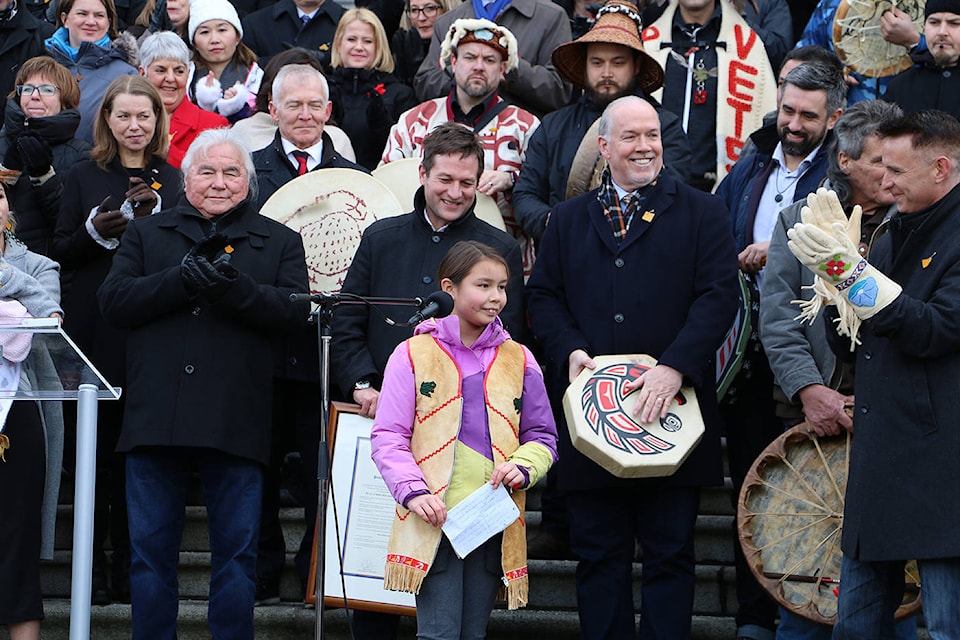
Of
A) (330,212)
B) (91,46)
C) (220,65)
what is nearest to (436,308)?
(330,212)

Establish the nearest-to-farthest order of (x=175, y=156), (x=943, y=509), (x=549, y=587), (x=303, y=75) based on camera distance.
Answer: (x=943, y=509)
(x=549, y=587)
(x=303, y=75)
(x=175, y=156)

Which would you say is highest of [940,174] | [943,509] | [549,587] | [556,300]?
[940,174]

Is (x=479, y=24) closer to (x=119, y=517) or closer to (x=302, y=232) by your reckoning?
(x=302, y=232)

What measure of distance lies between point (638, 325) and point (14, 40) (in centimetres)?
554

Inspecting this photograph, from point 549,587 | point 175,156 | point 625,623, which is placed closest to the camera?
point 625,623

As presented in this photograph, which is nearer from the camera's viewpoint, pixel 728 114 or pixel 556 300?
pixel 556 300

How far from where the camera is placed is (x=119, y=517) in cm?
722

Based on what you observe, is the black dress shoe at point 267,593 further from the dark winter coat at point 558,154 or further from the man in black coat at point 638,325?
the dark winter coat at point 558,154

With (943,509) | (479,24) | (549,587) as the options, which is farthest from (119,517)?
(943,509)

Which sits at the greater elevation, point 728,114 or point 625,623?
point 728,114

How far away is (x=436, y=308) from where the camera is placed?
5344 mm

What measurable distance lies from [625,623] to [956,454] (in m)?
1.64

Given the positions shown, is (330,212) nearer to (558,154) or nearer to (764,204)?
(558,154)

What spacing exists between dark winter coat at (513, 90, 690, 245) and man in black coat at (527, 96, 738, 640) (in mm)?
762
